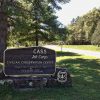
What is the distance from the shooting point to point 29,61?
463 inches

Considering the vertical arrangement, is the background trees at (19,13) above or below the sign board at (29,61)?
above

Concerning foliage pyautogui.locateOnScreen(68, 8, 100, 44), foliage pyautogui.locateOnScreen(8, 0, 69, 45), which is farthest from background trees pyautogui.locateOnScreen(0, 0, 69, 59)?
foliage pyautogui.locateOnScreen(68, 8, 100, 44)

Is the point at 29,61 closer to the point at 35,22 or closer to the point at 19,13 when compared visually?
the point at 19,13

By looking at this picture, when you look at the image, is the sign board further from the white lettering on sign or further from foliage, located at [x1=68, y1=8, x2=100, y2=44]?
foliage, located at [x1=68, y1=8, x2=100, y2=44]

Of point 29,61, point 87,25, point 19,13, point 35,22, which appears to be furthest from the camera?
point 87,25

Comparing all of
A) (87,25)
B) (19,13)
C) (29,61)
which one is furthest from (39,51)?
(87,25)

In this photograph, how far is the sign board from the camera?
37.9ft

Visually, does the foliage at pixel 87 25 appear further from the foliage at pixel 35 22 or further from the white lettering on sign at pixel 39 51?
the white lettering on sign at pixel 39 51

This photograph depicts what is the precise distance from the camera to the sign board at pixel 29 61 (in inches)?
454

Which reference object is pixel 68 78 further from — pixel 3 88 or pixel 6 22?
pixel 6 22

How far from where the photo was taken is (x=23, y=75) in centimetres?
1166

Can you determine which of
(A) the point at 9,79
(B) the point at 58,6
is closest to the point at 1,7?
Result: (B) the point at 58,6

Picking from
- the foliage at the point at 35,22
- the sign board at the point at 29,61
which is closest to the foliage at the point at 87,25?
the foliage at the point at 35,22

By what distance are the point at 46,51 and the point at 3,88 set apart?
2.08 meters
